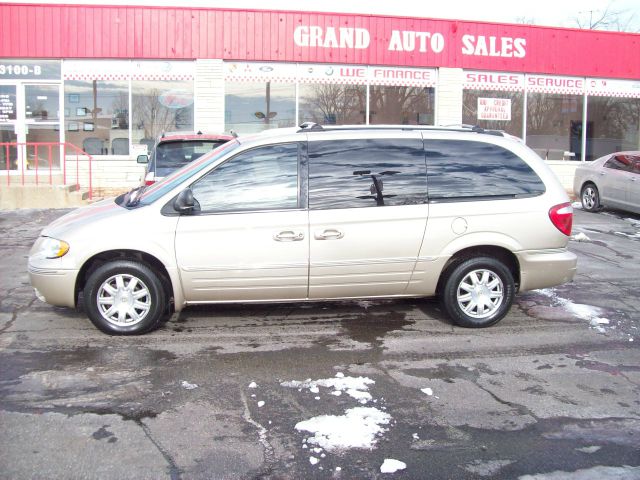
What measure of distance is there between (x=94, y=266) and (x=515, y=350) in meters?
3.65

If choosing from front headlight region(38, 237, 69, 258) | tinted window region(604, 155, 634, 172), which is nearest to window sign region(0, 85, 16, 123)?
front headlight region(38, 237, 69, 258)

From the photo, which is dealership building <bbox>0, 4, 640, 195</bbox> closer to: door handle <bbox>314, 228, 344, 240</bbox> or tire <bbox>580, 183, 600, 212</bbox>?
tire <bbox>580, 183, 600, 212</bbox>

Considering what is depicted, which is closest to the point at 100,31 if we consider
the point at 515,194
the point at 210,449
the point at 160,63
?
the point at 160,63

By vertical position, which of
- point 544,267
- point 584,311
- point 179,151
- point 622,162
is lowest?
point 584,311

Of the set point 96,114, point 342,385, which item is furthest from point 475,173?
point 96,114

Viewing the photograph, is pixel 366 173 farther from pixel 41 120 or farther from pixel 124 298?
pixel 41 120

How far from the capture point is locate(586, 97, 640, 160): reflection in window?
18.8 metres

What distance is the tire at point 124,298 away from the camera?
18.0 ft

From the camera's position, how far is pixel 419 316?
20.9ft

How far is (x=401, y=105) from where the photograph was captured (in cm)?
1727

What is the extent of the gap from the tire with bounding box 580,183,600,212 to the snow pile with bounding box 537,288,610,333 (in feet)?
25.9

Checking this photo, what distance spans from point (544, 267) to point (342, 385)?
2.46 m

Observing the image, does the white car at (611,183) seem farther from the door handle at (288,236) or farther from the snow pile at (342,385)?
the snow pile at (342,385)

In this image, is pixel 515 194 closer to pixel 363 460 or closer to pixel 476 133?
pixel 476 133
